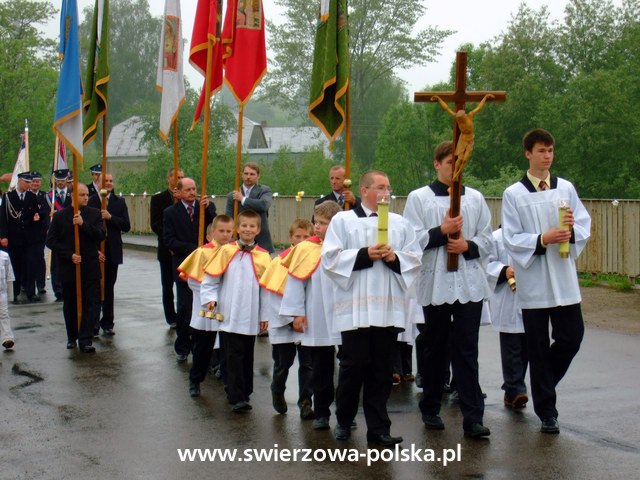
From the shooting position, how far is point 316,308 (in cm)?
783

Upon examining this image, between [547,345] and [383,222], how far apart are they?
1.61m

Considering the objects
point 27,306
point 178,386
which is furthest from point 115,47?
point 178,386

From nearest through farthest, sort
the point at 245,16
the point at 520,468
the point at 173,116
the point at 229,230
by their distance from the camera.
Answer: the point at 520,468 < the point at 229,230 < the point at 245,16 < the point at 173,116

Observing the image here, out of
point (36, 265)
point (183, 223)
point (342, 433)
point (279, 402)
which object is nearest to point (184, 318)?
point (183, 223)

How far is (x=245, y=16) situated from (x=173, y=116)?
1.56 metres

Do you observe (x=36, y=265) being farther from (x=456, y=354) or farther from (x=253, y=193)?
(x=456, y=354)

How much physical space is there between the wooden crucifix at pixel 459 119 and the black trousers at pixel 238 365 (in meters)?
1.99

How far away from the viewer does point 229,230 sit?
29.1 ft

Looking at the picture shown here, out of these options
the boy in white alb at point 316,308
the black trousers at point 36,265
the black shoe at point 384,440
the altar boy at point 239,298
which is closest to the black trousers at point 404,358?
the altar boy at point 239,298

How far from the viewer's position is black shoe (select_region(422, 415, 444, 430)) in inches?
296

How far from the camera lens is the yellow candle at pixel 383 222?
22.3 ft

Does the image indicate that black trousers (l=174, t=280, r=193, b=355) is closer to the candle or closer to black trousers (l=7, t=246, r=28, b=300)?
the candle

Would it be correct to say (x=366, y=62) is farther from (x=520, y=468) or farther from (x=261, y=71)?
(x=520, y=468)

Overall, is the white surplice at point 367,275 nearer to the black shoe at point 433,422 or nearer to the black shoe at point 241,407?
the black shoe at point 433,422
